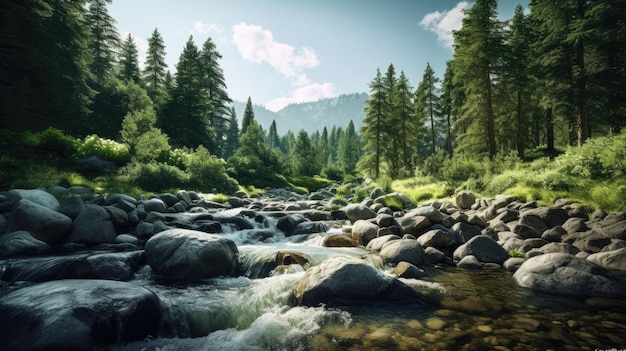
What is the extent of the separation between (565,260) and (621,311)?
1324 millimetres

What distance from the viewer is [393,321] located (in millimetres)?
4461

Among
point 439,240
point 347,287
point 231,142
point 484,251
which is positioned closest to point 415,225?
point 439,240

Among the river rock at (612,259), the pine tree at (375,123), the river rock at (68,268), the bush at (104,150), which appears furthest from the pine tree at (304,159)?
the river rock at (612,259)

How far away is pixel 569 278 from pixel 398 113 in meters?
32.4

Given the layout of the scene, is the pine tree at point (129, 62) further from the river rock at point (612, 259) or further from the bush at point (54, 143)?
the river rock at point (612, 259)

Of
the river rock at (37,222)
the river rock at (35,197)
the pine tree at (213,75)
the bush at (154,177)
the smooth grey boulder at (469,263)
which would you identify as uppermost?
the pine tree at (213,75)

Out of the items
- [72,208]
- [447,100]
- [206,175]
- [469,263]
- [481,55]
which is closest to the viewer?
[469,263]

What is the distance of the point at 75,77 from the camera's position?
24.5 meters

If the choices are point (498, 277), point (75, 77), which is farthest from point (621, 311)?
point (75, 77)

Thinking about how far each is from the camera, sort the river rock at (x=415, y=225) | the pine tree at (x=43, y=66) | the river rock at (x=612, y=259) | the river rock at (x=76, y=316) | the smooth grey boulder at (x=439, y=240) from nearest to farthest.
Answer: the river rock at (x=76, y=316) → the river rock at (x=612, y=259) → the smooth grey boulder at (x=439, y=240) → the river rock at (x=415, y=225) → the pine tree at (x=43, y=66)

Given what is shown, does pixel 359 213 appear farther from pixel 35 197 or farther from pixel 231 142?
pixel 231 142

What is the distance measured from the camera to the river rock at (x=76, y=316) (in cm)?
311

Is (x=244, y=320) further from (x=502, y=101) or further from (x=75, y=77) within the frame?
(x=75, y=77)

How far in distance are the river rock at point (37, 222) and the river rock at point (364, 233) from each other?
28.6 feet
